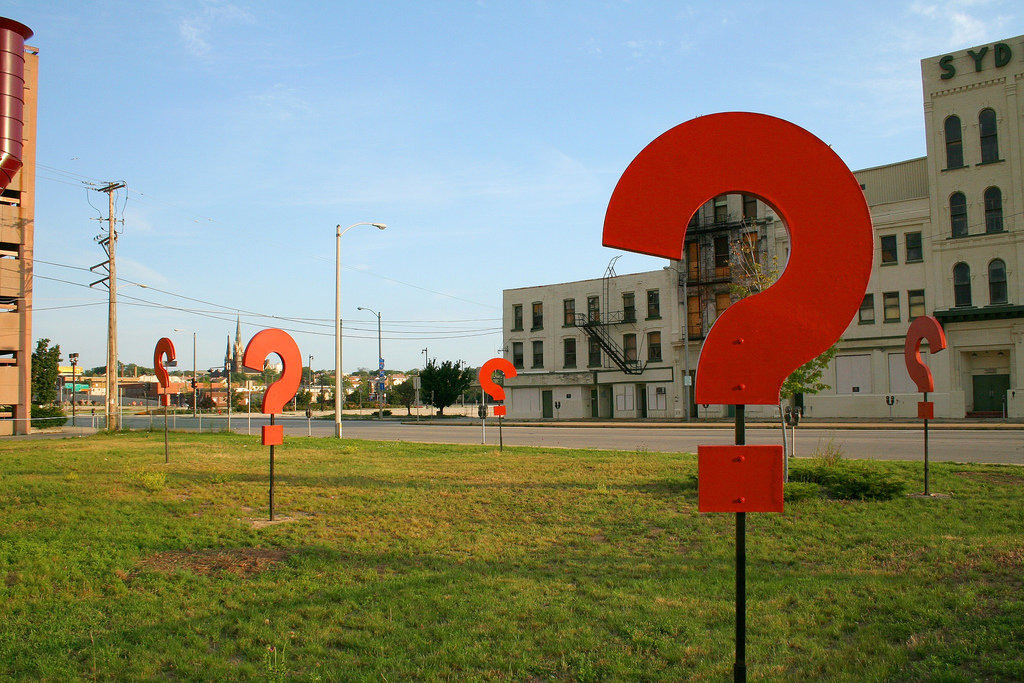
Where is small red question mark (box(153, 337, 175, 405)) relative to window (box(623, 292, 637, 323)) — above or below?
below

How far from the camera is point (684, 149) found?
393cm

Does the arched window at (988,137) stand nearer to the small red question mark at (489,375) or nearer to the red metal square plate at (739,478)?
the small red question mark at (489,375)

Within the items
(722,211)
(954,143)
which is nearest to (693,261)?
(722,211)

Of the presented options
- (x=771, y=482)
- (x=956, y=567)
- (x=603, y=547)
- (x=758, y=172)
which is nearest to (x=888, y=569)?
(x=956, y=567)

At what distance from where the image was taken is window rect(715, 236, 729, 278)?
152ft

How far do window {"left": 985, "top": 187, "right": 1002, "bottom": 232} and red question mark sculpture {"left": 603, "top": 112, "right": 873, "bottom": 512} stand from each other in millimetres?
39725

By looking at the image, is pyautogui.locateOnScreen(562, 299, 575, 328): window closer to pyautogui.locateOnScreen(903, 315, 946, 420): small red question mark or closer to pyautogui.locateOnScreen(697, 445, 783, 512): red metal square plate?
pyautogui.locateOnScreen(903, 315, 946, 420): small red question mark

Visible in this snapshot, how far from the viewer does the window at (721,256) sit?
46.4 meters

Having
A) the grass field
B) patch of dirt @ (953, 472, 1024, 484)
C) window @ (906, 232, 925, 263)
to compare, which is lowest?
the grass field

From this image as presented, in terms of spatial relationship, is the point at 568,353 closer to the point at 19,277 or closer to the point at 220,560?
the point at 19,277

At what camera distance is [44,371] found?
53.4 metres

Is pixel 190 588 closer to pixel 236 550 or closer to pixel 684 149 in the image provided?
pixel 236 550

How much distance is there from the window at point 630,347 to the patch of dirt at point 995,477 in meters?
36.9

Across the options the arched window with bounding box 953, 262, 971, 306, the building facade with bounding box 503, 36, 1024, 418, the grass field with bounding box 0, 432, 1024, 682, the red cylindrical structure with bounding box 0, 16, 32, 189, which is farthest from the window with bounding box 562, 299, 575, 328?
the red cylindrical structure with bounding box 0, 16, 32, 189
